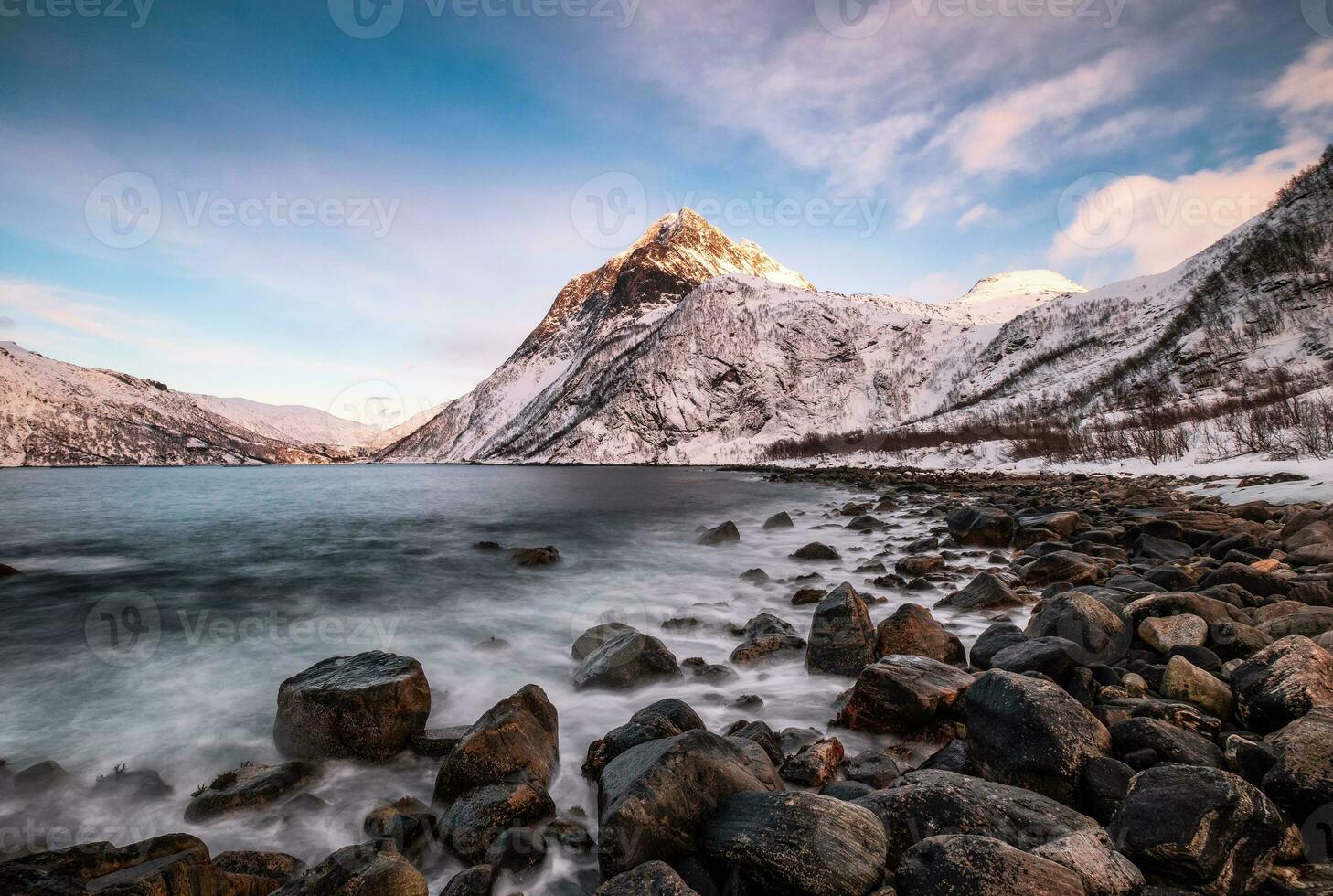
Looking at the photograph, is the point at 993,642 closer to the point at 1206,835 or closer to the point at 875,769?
the point at 875,769

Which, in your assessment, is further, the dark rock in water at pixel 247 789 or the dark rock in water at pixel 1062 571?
the dark rock in water at pixel 1062 571

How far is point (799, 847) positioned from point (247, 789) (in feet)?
13.2

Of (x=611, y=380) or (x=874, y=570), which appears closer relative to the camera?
(x=874, y=570)

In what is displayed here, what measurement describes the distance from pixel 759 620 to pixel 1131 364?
53813 millimetres

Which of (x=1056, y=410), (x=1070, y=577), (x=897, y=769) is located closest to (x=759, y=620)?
(x=897, y=769)

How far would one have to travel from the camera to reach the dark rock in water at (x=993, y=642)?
5.34 metres

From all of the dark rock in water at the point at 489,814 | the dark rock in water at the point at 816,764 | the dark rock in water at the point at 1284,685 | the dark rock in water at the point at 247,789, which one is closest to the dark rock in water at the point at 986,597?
the dark rock in water at the point at 1284,685

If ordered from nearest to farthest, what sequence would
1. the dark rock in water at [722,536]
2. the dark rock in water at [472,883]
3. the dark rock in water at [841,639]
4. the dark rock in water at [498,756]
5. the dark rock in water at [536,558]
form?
1. the dark rock in water at [472,883]
2. the dark rock in water at [498,756]
3. the dark rock in water at [841,639]
4. the dark rock in water at [536,558]
5. the dark rock in water at [722,536]

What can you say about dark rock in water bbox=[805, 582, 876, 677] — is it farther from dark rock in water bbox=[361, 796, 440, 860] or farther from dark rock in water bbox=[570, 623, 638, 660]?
dark rock in water bbox=[361, 796, 440, 860]

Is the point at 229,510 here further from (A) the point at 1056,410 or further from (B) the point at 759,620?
(A) the point at 1056,410

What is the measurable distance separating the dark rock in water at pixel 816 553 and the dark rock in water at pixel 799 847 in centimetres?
947

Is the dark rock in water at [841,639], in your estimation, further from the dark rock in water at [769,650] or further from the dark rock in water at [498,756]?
the dark rock in water at [498,756]

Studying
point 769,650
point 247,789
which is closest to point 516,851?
point 247,789

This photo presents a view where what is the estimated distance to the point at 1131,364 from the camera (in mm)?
45500
